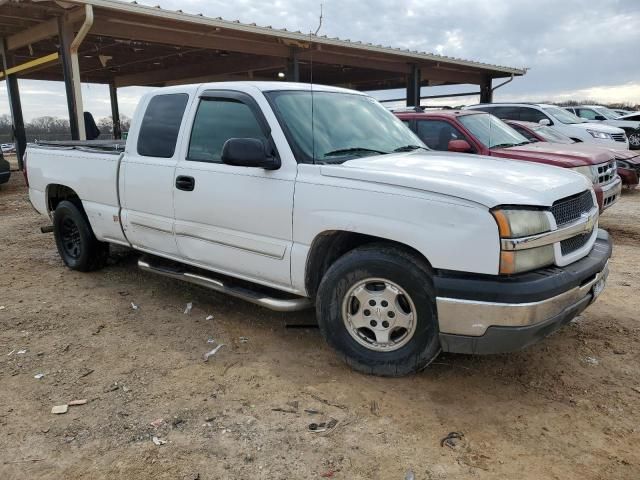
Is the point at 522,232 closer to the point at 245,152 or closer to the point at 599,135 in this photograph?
the point at 245,152

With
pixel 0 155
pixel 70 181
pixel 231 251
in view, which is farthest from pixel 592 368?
pixel 0 155

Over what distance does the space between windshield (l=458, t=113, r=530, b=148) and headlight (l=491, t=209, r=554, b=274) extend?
4.68 metres

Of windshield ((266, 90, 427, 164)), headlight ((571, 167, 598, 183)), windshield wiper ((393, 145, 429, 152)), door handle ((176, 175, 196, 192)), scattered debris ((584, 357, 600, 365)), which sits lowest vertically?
scattered debris ((584, 357, 600, 365))

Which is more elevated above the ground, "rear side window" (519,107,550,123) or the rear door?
"rear side window" (519,107,550,123)

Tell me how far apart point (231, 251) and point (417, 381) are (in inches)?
65.0

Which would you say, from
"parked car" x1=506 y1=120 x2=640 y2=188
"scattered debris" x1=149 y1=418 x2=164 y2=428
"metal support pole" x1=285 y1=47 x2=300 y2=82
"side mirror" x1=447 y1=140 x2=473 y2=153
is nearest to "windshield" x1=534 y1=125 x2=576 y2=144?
"parked car" x1=506 y1=120 x2=640 y2=188

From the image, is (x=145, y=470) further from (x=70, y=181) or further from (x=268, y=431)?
(x=70, y=181)

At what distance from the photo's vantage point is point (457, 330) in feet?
9.78

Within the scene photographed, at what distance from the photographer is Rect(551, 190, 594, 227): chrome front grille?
3156mm

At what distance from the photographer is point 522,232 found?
2863 millimetres

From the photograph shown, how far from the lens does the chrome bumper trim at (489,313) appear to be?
112 inches

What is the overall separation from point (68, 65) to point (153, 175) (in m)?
9.14

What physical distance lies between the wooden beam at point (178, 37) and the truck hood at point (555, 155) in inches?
360

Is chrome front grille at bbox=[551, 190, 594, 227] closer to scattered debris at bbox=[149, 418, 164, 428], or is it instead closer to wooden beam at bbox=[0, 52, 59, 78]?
scattered debris at bbox=[149, 418, 164, 428]
